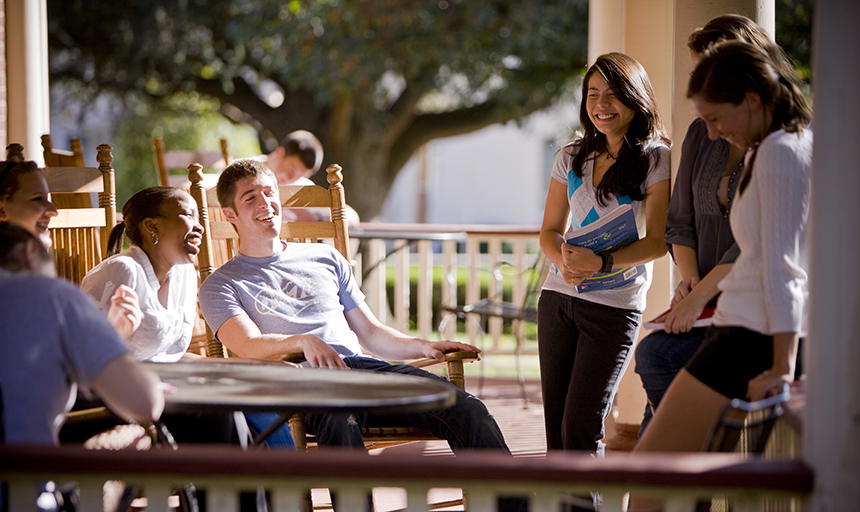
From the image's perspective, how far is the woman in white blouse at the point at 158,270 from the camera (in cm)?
239

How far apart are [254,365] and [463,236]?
10.2 feet

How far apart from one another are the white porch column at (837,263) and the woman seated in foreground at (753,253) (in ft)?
0.60

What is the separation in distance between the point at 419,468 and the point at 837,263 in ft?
2.56

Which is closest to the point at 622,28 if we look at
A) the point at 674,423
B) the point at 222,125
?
the point at 674,423

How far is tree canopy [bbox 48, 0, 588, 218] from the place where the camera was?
8.22 m

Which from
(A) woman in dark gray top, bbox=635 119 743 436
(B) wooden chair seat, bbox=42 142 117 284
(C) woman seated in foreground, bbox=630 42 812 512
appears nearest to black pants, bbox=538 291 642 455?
(A) woman in dark gray top, bbox=635 119 743 436

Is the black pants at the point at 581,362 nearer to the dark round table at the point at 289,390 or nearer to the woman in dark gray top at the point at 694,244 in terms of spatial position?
the woman in dark gray top at the point at 694,244

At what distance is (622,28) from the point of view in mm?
3807

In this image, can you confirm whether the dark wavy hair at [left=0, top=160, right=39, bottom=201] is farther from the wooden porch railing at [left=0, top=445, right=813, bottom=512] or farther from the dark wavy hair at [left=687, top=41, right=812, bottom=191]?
the dark wavy hair at [left=687, top=41, right=812, bottom=191]

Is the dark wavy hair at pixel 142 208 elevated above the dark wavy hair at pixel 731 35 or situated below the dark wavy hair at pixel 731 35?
below

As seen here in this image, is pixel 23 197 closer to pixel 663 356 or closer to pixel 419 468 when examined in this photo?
pixel 419 468

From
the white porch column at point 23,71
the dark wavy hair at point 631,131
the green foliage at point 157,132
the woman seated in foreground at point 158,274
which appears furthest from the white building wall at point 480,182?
the dark wavy hair at point 631,131

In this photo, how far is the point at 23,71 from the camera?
14.4 ft

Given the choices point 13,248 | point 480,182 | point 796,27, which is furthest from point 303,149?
point 480,182
